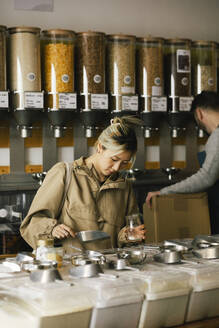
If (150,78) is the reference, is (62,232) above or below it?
below

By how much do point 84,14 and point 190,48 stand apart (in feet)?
2.59

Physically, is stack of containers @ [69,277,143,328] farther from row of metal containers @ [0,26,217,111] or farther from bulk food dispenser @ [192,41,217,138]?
bulk food dispenser @ [192,41,217,138]

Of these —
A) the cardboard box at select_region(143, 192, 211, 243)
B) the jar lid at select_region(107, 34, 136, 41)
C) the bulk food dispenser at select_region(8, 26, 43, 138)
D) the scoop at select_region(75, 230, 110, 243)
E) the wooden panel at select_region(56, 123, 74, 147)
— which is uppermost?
the jar lid at select_region(107, 34, 136, 41)

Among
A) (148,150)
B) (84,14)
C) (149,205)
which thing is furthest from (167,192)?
(84,14)

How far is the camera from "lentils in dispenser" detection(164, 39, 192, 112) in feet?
12.6

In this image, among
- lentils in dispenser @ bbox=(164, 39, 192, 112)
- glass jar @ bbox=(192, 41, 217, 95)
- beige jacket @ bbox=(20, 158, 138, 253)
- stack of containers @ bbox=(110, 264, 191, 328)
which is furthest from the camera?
glass jar @ bbox=(192, 41, 217, 95)

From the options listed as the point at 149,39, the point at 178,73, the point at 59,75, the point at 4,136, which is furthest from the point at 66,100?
the point at 178,73

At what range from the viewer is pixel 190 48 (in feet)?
12.9

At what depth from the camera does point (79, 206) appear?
2.57m

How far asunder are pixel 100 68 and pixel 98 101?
21cm

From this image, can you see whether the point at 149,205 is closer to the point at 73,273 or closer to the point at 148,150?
the point at 148,150

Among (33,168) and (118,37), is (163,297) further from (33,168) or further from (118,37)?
(118,37)

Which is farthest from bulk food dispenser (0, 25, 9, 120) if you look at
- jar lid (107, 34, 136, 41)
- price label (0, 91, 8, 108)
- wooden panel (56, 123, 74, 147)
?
jar lid (107, 34, 136, 41)

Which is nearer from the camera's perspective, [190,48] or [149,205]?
[149,205]
